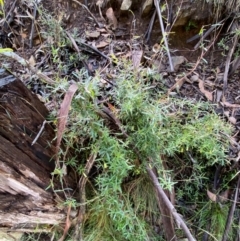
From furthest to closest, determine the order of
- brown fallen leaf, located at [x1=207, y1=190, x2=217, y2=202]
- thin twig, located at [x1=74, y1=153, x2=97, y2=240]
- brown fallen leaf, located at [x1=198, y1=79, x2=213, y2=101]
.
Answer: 1. brown fallen leaf, located at [x1=198, y1=79, x2=213, y2=101]
2. brown fallen leaf, located at [x1=207, y1=190, x2=217, y2=202]
3. thin twig, located at [x1=74, y1=153, x2=97, y2=240]

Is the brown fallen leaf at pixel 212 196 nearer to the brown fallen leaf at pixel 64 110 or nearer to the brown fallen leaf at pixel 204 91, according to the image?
the brown fallen leaf at pixel 204 91

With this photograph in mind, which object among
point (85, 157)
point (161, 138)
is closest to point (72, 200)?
point (85, 157)

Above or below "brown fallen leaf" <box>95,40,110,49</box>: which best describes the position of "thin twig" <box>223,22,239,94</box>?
below

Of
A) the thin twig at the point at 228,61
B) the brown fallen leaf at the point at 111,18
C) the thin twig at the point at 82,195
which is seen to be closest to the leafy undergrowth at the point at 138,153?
the thin twig at the point at 82,195

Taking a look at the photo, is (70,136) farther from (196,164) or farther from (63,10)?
(63,10)

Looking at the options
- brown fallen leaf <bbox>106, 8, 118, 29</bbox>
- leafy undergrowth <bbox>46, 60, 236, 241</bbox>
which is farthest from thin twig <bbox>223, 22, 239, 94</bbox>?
brown fallen leaf <bbox>106, 8, 118, 29</bbox>

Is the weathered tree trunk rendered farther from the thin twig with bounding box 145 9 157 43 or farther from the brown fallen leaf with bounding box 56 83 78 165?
the thin twig with bounding box 145 9 157 43

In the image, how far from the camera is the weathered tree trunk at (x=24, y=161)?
768 millimetres

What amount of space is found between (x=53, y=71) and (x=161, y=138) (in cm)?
48

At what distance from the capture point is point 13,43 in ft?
4.00

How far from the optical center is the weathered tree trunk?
0.77m

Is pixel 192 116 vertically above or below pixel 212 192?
A: above

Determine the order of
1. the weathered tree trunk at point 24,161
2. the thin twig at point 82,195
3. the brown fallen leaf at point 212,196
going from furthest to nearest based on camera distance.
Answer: the brown fallen leaf at point 212,196 < the thin twig at point 82,195 < the weathered tree trunk at point 24,161

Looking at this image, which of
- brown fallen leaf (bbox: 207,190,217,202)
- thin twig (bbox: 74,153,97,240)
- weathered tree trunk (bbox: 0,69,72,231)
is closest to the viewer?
weathered tree trunk (bbox: 0,69,72,231)
